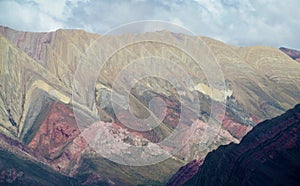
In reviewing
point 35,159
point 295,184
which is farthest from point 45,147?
point 295,184

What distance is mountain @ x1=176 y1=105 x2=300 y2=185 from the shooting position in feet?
222

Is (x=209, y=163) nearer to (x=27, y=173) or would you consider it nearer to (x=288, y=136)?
(x=288, y=136)

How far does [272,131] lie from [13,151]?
11625cm

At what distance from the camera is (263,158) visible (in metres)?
73.1

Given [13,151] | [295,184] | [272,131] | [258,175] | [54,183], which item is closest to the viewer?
[295,184]

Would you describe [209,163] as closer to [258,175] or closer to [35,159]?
[258,175]

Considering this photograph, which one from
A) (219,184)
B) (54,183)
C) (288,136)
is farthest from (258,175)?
(54,183)

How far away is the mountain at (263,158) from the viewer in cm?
6756

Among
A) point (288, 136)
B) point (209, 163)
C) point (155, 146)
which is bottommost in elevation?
point (155, 146)

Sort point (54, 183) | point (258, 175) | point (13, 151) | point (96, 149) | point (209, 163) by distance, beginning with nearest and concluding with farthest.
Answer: point (258, 175) → point (209, 163) → point (54, 183) → point (13, 151) → point (96, 149)

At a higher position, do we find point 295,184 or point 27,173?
point 295,184

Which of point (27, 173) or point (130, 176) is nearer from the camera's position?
point (27, 173)

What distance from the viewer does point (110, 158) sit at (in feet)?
631

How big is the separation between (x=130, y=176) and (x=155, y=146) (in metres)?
16.6
